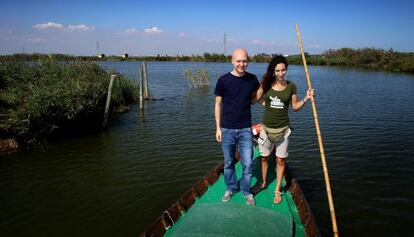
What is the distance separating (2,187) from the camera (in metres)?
8.78

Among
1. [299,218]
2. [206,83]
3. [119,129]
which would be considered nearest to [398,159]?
[299,218]

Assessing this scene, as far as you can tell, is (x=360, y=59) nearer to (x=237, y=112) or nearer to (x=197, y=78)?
(x=197, y=78)

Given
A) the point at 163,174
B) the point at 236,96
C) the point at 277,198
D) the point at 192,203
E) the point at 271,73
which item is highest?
the point at 271,73

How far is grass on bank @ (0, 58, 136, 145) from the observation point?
11.4 m

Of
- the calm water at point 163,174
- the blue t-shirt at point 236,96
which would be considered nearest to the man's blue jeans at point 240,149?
the blue t-shirt at point 236,96

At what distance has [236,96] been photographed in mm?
5246

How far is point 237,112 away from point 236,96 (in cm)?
27

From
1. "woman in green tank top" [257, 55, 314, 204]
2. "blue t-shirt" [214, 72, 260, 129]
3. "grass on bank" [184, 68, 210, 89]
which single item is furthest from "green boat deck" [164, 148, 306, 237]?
"grass on bank" [184, 68, 210, 89]

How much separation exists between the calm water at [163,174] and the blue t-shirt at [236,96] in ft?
10.2

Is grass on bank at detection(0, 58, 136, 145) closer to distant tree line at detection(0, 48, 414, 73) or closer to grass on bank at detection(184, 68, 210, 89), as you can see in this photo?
grass on bank at detection(184, 68, 210, 89)

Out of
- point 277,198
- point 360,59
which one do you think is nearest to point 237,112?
point 277,198

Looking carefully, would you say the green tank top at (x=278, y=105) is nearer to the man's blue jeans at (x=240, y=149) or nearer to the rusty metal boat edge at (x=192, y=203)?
the man's blue jeans at (x=240, y=149)

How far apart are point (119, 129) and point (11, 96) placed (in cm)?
471

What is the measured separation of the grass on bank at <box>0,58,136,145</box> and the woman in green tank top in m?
9.12
